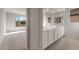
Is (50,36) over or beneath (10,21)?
beneath

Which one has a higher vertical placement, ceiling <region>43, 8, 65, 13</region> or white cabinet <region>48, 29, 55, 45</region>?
ceiling <region>43, 8, 65, 13</region>

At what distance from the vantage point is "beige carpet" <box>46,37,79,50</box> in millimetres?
1899

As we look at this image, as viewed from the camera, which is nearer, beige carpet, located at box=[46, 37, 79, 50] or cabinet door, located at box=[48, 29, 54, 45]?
beige carpet, located at box=[46, 37, 79, 50]

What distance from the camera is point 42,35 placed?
197 cm

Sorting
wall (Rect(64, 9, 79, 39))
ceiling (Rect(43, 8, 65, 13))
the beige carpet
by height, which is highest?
ceiling (Rect(43, 8, 65, 13))

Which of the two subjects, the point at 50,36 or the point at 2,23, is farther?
the point at 50,36

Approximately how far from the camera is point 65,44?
192 cm

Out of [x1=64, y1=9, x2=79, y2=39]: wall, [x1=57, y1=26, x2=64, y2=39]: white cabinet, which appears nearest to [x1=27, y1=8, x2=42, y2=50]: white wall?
[x1=57, y1=26, x2=64, y2=39]: white cabinet

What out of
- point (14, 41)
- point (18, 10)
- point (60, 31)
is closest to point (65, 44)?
point (60, 31)

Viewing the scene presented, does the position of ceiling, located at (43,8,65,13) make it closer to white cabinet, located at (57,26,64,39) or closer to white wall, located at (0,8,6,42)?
white cabinet, located at (57,26,64,39)

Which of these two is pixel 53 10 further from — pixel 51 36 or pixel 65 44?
pixel 65 44
